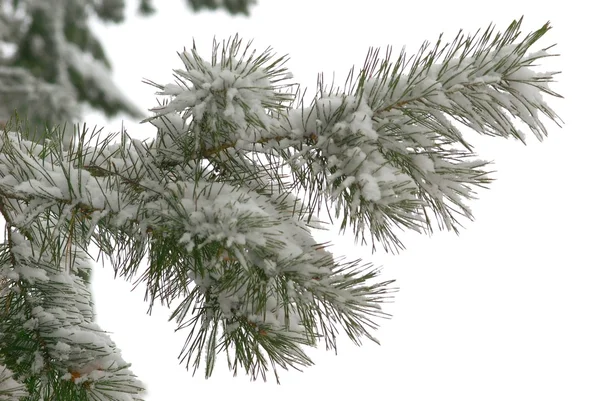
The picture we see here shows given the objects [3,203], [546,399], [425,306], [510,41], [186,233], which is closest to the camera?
[186,233]

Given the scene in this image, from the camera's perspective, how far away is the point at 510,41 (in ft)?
3.73

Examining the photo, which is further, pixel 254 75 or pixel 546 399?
pixel 546 399

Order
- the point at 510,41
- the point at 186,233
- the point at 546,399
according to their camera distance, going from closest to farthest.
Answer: the point at 186,233
the point at 510,41
the point at 546,399

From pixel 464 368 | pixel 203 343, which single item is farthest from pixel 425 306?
pixel 203 343

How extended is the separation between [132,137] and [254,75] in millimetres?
358

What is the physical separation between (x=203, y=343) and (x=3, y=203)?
49 cm

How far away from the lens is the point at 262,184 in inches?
48.1

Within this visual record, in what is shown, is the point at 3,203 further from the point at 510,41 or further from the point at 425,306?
the point at 425,306

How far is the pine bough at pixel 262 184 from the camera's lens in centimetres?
107

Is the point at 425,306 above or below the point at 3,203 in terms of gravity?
above

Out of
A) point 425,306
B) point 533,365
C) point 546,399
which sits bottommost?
point 546,399

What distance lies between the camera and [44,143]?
1291 millimetres

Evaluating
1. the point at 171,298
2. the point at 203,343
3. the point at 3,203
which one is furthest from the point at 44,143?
the point at 203,343

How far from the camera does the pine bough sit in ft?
3.51
